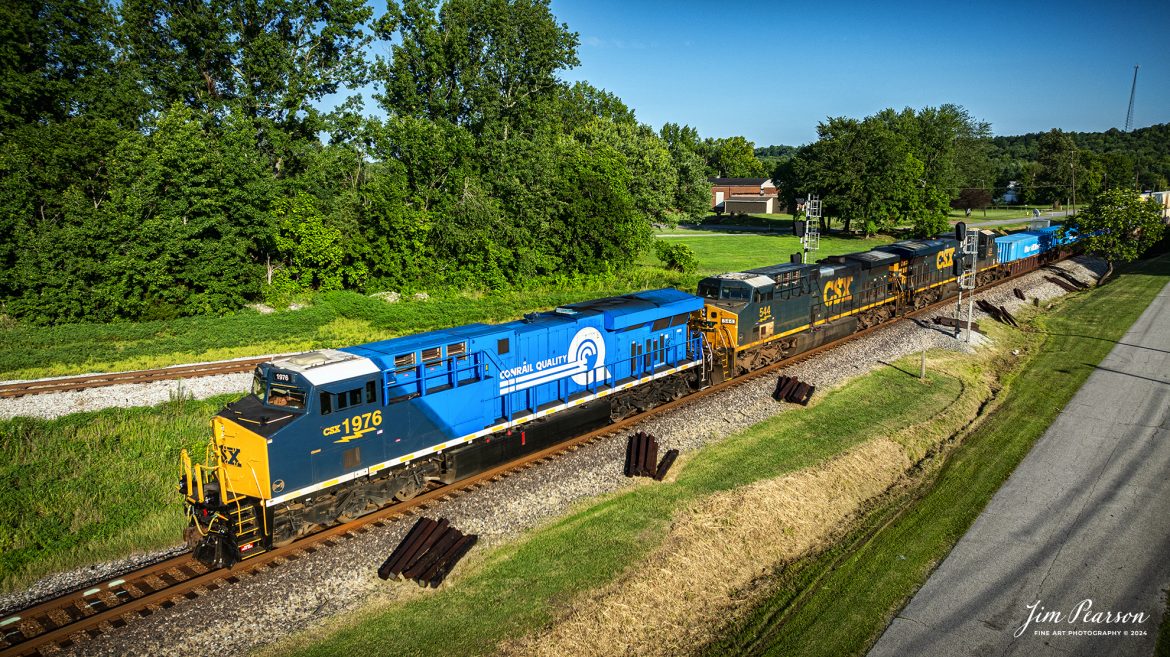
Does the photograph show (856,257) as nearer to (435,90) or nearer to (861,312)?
(861,312)

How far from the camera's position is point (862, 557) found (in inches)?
580

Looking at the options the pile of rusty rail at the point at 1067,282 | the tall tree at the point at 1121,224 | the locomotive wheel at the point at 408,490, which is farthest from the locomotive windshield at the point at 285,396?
the tall tree at the point at 1121,224

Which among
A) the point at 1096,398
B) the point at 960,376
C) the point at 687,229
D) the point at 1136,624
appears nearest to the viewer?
the point at 1136,624

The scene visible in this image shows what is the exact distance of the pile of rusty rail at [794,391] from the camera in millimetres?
24203

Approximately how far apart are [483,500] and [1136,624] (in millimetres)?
13497

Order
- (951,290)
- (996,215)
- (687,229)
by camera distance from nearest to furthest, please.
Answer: (951,290) < (687,229) < (996,215)

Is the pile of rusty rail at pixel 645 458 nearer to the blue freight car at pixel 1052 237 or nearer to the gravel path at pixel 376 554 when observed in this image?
the gravel path at pixel 376 554

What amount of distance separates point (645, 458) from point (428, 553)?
6939 mm

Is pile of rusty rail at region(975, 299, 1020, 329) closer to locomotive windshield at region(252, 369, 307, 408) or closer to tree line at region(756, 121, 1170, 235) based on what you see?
tree line at region(756, 121, 1170, 235)

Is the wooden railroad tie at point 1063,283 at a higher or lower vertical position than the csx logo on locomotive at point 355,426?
lower

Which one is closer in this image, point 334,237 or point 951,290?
point 334,237

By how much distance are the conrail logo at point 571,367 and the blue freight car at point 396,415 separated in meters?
0.04

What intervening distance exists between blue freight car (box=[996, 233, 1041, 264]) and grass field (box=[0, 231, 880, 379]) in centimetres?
2251

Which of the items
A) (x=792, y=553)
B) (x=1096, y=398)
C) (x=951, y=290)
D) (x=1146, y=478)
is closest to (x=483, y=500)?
(x=792, y=553)
